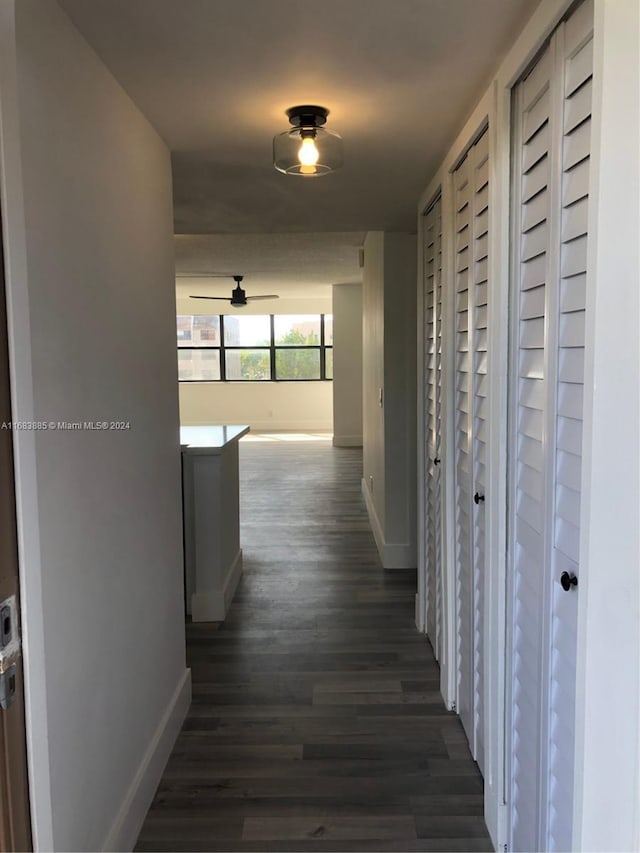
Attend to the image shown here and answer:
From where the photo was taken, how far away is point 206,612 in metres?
3.38

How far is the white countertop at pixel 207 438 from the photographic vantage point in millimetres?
3295

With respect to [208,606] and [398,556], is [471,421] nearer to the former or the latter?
[208,606]

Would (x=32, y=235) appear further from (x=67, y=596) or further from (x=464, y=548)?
(x=464, y=548)

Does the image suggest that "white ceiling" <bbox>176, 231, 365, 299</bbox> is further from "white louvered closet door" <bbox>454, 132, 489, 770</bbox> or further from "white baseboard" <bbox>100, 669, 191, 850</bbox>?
"white baseboard" <bbox>100, 669, 191, 850</bbox>

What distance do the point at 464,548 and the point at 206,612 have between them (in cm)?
170

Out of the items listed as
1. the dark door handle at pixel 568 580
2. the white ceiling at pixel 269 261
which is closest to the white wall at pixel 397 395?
the white ceiling at pixel 269 261

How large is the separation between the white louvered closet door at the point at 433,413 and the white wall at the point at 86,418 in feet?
3.76

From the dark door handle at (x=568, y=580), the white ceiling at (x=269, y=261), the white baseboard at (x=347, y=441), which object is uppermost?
the white ceiling at (x=269, y=261)

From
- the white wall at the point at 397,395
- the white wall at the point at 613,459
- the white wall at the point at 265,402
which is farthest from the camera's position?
the white wall at the point at 265,402

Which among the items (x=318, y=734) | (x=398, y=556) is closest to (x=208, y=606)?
(x=318, y=734)

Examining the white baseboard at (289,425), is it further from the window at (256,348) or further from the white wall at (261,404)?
the window at (256,348)

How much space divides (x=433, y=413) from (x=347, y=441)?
6.69 m

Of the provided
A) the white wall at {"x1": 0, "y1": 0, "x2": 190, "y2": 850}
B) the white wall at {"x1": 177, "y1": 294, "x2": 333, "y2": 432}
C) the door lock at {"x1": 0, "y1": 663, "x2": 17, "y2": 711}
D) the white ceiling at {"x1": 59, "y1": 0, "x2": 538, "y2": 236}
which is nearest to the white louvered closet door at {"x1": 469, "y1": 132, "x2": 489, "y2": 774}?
the white ceiling at {"x1": 59, "y1": 0, "x2": 538, "y2": 236}

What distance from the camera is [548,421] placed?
1.33 meters
